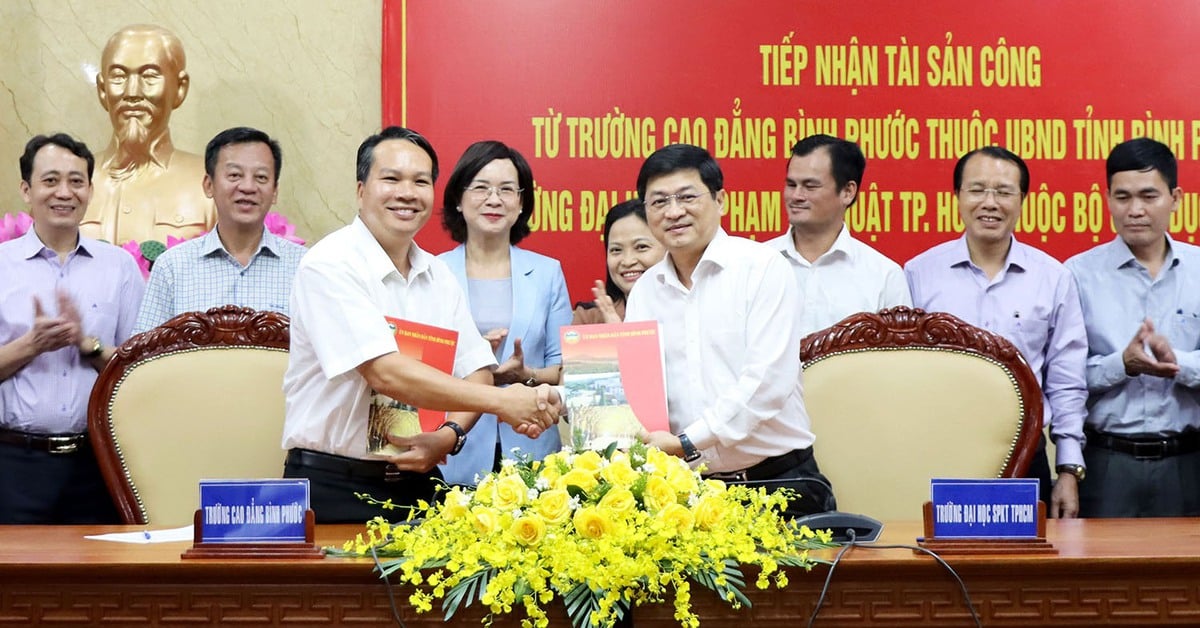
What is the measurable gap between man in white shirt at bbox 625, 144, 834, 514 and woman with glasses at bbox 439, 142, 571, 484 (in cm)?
60

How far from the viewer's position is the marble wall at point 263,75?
4.29 m

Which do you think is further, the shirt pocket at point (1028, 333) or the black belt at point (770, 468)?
the shirt pocket at point (1028, 333)

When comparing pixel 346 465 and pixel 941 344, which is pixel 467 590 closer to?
pixel 346 465

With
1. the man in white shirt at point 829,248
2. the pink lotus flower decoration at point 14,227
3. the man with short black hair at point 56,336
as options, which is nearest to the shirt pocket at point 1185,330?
the man in white shirt at point 829,248

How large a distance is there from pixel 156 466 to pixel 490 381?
72cm

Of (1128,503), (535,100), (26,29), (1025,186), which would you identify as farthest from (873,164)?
(26,29)

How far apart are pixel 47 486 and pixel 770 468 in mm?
1772

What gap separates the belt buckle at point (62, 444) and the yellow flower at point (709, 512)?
6.56ft

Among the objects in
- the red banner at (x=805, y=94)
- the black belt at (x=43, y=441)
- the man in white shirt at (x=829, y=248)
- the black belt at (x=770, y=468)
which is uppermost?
the red banner at (x=805, y=94)

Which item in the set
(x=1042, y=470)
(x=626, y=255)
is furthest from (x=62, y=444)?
(x=1042, y=470)

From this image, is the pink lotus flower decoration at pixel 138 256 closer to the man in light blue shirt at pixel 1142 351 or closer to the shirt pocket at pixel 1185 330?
the man in light blue shirt at pixel 1142 351

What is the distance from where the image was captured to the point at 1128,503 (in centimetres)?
323

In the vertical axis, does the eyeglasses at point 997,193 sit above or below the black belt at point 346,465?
above

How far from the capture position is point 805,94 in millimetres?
4270
